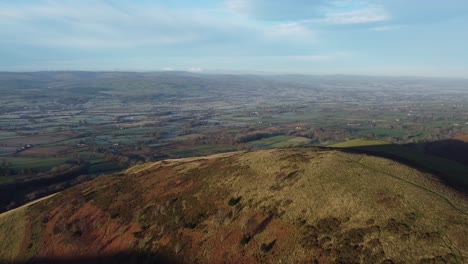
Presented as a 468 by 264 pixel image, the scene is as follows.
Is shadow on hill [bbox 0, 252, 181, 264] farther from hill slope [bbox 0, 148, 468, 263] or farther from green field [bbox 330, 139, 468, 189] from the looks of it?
green field [bbox 330, 139, 468, 189]

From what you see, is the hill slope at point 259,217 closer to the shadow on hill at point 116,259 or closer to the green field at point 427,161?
the shadow on hill at point 116,259

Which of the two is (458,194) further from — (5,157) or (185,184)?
(5,157)

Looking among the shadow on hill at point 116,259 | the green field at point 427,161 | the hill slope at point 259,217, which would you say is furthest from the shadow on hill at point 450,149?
the shadow on hill at point 116,259

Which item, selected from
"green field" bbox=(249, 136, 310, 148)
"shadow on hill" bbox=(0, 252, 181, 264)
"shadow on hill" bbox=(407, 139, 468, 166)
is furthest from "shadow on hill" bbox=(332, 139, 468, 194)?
"green field" bbox=(249, 136, 310, 148)

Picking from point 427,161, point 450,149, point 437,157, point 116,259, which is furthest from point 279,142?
point 116,259

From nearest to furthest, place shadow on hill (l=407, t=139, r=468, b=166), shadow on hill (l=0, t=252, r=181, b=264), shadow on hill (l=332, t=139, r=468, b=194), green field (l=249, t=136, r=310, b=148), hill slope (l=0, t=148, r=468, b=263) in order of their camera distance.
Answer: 1. hill slope (l=0, t=148, r=468, b=263)
2. shadow on hill (l=0, t=252, r=181, b=264)
3. shadow on hill (l=332, t=139, r=468, b=194)
4. shadow on hill (l=407, t=139, r=468, b=166)
5. green field (l=249, t=136, r=310, b=148)

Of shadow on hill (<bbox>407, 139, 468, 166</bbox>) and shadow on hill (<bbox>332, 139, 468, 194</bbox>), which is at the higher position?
shadow on hill (<bbox>332, 139, 468, 194</bbox>)

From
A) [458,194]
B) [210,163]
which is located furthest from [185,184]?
[458,194]
